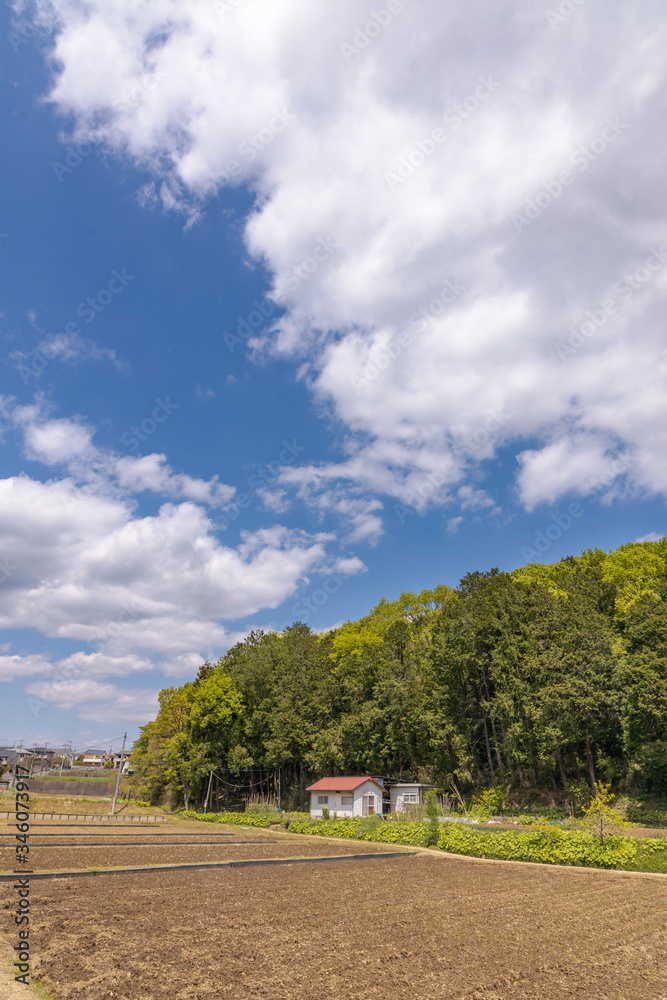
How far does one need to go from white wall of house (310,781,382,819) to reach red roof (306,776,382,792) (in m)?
0.34

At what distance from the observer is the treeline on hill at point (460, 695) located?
136 ft

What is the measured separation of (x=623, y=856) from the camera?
25.6 meters

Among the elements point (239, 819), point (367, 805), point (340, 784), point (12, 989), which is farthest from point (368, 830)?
point (12, 989)

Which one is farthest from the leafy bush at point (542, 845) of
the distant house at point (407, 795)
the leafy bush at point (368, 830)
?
the distant house at point (407, 795)

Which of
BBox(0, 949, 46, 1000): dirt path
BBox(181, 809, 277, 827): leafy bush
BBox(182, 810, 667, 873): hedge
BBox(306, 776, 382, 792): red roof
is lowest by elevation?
BBox(181, 809, 277, 827): leafy bush

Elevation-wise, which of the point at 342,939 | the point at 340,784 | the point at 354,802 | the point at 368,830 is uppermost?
the point at 342,939

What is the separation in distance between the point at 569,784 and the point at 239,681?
117 feet

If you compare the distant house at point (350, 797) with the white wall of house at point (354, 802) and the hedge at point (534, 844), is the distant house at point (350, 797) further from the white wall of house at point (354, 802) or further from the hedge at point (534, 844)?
the hedge at point (534, 844)

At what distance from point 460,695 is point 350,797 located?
12948 millimetres

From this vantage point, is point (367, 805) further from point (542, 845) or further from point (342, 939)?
point (342, 939)

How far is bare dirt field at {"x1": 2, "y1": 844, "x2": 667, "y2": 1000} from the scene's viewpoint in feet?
31.1

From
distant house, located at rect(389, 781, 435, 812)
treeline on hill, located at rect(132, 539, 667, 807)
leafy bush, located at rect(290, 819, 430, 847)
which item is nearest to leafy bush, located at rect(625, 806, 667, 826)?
treeline on hill, located at rect(132, 539, 667, 807)

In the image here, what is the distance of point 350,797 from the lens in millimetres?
49312

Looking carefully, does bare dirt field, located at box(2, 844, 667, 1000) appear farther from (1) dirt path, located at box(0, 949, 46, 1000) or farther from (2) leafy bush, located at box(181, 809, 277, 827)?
(2) leafy bush, located at box(181, 809, 277, 827)
